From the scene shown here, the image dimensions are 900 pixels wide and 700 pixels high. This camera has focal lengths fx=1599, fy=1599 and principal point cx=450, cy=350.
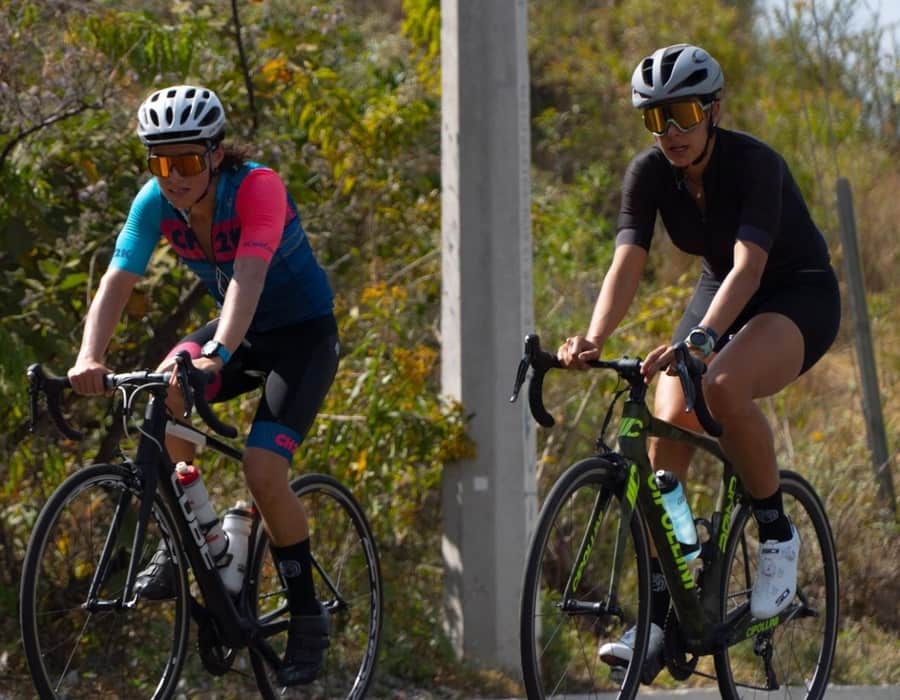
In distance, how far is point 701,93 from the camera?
5215 mm

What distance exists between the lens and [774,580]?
5594 millimetres

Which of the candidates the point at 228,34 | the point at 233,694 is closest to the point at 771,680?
the point at 233,694

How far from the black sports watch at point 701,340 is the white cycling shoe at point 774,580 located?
0.99 meters

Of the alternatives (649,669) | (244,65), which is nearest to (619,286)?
(649,669)

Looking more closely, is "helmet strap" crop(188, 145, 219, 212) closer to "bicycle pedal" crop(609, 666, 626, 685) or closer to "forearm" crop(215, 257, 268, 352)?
"forearm" crop(215, 257, 268, 352)

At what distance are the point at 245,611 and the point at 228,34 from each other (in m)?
3.41

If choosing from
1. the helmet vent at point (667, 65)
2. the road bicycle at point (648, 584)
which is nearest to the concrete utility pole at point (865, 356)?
the road bicycle at point (648, 584)

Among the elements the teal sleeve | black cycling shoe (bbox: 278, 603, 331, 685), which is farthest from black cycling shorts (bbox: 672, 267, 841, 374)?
the teal sleeve

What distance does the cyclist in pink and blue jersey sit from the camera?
16.2ft

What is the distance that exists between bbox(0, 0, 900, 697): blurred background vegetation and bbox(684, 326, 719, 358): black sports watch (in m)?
1.95

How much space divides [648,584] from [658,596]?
177 mm

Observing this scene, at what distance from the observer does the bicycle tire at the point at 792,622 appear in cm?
571

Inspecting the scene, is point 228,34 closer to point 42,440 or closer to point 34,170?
point 34,170

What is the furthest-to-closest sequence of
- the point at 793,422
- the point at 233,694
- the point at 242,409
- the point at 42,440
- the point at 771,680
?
the point at 793,422, the point at 242,409, the point at 42,440, the point at 233,694, the point at 771,680
